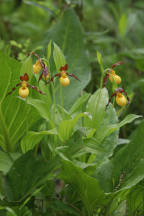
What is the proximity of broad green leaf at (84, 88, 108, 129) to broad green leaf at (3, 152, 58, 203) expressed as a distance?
0.20 metres

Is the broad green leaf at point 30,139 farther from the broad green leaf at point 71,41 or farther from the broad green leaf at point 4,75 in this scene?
the broad green leaf at point 71,41

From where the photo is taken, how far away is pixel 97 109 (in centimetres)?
110

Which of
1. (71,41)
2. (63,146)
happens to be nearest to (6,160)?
(63,146)

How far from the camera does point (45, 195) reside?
115 cm

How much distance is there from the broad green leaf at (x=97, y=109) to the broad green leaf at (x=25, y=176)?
20 centimetres

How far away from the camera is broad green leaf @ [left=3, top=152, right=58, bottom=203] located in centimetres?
100

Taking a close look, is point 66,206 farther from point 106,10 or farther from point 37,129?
point 106,10

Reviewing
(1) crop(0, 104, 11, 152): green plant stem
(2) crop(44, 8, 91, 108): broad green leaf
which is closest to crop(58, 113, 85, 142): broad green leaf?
(1) crop(0, 104, 11, 152): green plant stem

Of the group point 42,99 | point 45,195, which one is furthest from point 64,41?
point 45,195

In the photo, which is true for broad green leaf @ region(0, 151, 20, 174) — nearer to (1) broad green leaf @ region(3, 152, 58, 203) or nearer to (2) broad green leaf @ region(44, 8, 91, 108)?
(1) broad green leaf @ region(3, 152, 58, 203)

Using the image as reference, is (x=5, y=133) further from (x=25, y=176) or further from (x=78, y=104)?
(x=78, y=104)

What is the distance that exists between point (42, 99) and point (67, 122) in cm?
19

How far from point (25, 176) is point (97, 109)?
0.35m

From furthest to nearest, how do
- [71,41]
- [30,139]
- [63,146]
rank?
[71,41] < [30,139] < [63,146]
